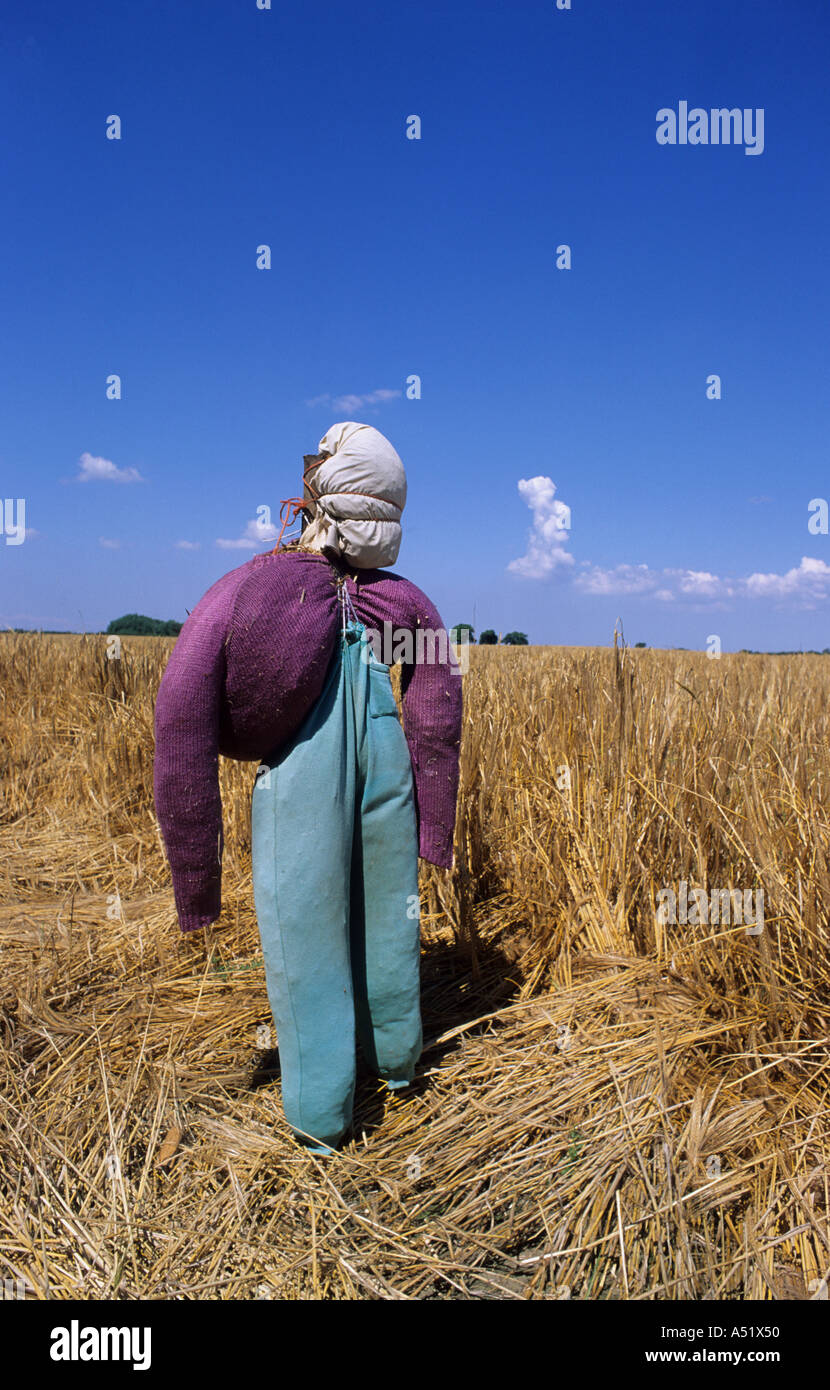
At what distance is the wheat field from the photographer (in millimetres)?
1456

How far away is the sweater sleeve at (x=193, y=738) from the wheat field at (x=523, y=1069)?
27.2 inches

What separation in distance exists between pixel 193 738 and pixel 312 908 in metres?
0.45

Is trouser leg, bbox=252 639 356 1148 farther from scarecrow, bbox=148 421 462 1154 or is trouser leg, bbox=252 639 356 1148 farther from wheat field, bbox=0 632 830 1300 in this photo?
wheat field, bbox=0 632 830 1300

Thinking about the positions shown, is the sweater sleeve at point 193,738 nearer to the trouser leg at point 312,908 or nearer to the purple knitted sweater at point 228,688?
the purple knitted sweater at point 228,688

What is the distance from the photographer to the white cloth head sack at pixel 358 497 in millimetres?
1794

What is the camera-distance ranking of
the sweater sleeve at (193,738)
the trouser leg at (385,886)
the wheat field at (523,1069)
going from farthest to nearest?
the trouser leg at (385,886) < the sweater sleeve at (193,738) < the wheat field at (523,1069)

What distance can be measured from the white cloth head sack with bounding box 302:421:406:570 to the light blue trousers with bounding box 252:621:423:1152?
0.19 metres

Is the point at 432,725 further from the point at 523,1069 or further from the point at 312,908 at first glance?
the point at 523,1069

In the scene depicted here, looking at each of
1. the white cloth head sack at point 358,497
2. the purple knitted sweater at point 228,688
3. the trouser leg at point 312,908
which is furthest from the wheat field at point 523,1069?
the white cloth head sack at point 358,497

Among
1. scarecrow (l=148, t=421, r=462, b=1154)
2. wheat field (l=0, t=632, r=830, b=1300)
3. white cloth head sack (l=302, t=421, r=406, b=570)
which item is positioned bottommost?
wheat field (l=0, t=632, r=830, b=1300)

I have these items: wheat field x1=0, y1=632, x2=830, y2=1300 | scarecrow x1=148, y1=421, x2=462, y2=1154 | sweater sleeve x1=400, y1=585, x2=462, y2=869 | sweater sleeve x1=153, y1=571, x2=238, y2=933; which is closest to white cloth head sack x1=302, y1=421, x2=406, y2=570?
scarecrow x1=148, y1=421, x2=462, y2=1154

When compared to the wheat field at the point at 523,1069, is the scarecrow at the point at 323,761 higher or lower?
higher

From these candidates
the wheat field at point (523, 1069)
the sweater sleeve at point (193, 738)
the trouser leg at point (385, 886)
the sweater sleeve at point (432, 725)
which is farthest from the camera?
the sweater sleeve at point (432, 725)
